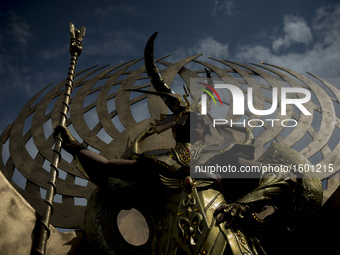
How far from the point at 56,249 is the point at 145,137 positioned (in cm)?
235

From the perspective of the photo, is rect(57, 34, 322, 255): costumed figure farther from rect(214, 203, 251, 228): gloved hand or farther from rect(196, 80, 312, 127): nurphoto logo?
rect(196, 80, 312, 127): nurphoto logo

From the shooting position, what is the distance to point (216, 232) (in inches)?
159

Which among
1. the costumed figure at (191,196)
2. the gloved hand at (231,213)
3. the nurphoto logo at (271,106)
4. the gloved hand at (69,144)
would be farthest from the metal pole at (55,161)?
the nurphoto logo at (271,106)

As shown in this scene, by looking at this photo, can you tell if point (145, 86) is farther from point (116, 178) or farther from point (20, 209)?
point (20, 209)

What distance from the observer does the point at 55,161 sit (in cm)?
413

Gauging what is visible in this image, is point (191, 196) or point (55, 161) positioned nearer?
point (55, 161)

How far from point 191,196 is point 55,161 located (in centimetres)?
170

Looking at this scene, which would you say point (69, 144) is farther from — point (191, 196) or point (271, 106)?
point (271, 106)

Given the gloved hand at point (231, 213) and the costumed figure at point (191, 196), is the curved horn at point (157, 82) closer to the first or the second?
the costumed figure at point (191, 196)

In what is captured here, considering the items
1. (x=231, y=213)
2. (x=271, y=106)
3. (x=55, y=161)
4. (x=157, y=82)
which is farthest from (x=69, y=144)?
(x=271, y=106)

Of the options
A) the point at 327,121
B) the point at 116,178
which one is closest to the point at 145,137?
the point at 116,178

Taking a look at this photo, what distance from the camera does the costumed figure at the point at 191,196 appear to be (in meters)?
4.11

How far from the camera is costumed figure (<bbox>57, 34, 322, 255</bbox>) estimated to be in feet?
13.5

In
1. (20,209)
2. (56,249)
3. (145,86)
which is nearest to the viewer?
(20,209)
